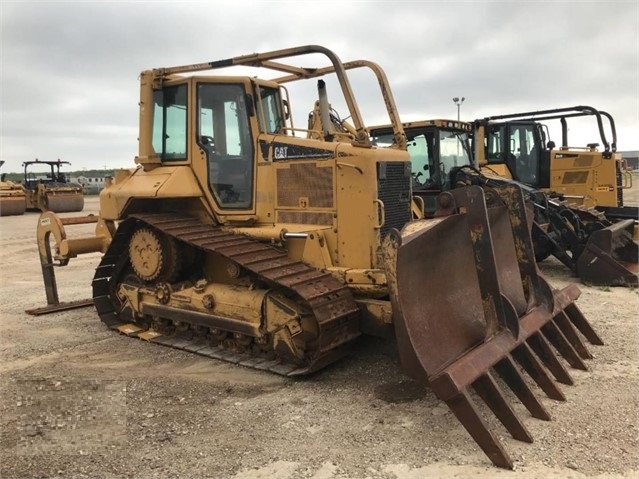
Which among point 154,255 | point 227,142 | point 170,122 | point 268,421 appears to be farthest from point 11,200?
point 268,421

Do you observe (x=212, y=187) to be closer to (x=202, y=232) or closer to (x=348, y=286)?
(x=202, y=232)

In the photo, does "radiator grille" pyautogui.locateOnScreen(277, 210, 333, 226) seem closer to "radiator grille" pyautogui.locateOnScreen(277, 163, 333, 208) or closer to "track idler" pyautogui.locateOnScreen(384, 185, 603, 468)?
"radiator grille" pyautogui.locateOnScreen(277, 163, 333, 208)

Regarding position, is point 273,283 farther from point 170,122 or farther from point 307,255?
point 170,122

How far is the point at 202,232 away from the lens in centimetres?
564

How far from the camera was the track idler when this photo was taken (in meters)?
3.47

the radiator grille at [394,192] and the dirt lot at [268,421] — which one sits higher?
the radiator grille at [394,192]

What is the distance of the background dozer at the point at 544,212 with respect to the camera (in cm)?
851

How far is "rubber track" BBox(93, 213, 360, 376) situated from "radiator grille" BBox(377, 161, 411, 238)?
892 mm

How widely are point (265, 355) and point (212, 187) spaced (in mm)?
1980

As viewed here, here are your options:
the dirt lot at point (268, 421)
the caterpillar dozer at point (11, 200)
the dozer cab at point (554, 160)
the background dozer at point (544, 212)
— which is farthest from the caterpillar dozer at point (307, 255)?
the caterpillar dozer at point (11, 200)

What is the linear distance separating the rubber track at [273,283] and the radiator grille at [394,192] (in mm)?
892

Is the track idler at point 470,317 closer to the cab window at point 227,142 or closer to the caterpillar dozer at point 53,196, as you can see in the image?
the cab window at point 227,142

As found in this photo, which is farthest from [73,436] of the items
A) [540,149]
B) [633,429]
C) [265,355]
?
[540,149]

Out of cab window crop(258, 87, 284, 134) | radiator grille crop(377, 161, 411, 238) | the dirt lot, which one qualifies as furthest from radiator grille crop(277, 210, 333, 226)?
the dirt lot
